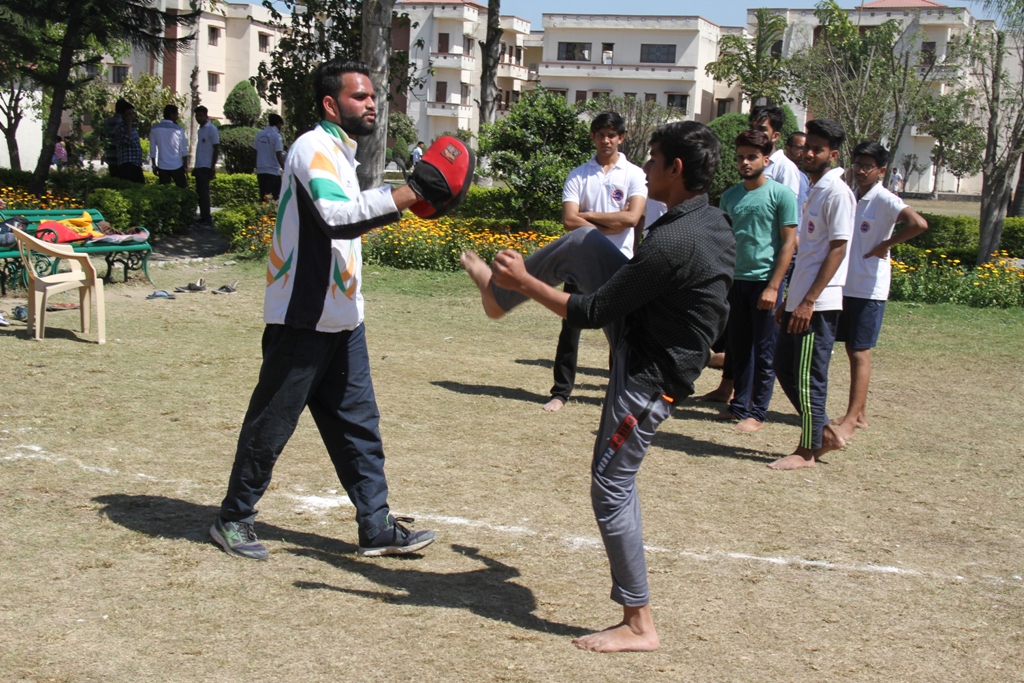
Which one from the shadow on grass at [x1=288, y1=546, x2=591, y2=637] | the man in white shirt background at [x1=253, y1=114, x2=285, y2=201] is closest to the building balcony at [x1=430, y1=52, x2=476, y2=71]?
the man in white shirt background at [x1=253, y1=114, x2=285, y2=201]

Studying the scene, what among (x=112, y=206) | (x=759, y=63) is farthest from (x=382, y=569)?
(x=759, y=63)

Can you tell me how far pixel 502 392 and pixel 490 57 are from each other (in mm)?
18604

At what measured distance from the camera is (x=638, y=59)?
72.8 metres

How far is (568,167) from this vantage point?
16.7m

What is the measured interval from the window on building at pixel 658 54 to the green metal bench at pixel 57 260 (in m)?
64.4

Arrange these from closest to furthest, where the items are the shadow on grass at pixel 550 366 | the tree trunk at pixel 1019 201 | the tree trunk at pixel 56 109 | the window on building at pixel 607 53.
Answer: the shadow on grass at pixel 550 366 → the tree trunk at pixel 56 109 → the tree trunk at pixel 1019 201 → the window on building at pixel 607 53

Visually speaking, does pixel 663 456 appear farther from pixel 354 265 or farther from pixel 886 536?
pixel 354 265

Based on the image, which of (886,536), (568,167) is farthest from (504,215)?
(886,536)

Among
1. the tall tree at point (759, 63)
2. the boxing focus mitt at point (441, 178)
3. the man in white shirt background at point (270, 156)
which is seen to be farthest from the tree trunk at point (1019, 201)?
the tall tree at point (759, 63)

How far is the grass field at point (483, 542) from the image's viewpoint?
3.52 m

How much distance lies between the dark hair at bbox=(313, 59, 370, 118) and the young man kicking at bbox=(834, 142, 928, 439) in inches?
161

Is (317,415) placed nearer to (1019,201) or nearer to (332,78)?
(332,78)

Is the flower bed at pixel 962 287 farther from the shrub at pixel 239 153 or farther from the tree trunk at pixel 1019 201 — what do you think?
the shrub at pixel 239 153

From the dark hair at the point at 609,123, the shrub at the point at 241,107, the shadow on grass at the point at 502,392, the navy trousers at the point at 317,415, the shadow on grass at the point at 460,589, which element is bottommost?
the shadow on grass at the point at 460,589
